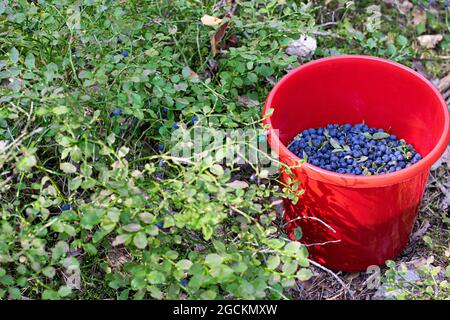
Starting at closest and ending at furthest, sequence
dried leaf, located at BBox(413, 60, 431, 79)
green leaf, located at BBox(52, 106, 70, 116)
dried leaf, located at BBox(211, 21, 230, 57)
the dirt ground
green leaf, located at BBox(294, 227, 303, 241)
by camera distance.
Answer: green leaf, located at BBox(52, 106, 70, 116) → green leaf, located at BBox(294, 227, 303, 241) → the dirt ground → dried leaf, located at BBox(211, 21, 230, 57) → dried leaf, located at BBox(413, 60, 431, 79)

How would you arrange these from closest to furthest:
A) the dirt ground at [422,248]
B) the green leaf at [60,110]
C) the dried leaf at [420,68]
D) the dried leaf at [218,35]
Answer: the green leaf at [60,110]
the dirt ground at [422,248]
the dried leaf at [218,35]
the dried leaf at [420,68]

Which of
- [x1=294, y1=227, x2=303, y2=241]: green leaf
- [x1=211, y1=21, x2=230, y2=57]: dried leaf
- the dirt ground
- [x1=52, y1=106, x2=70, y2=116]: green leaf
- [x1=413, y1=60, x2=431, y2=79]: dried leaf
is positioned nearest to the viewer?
[x1=52, y1=106, x2=70, y2=116]: green leaf

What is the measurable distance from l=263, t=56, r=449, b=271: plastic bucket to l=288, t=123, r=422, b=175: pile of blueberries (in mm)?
41

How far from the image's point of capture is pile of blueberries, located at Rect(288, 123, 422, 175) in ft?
6.86

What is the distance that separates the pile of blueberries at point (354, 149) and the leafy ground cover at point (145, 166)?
196mm

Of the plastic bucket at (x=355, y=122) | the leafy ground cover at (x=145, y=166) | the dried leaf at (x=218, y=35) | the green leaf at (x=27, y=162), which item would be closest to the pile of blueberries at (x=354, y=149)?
the plastic bucket at (x=355, y=122)

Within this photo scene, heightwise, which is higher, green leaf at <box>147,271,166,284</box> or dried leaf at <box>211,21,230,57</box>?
dried leaf at <box>211,21,230,57</box>

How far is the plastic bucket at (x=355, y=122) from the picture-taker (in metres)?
1.85

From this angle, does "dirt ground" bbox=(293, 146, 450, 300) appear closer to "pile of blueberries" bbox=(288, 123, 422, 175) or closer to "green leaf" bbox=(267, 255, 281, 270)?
"pile of blueberries" bbox=(288, 123, 422, 175)

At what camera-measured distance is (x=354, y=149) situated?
2.15 metres

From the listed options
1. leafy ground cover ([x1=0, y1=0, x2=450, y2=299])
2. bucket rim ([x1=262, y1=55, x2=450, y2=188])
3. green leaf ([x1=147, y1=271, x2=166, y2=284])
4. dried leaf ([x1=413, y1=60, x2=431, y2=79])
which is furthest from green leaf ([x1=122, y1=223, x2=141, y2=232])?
dried leaf ([x1=413, y1=60, x2=431, y2=79])

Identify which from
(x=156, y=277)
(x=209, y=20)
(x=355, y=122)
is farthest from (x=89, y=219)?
(x=355, y=122)

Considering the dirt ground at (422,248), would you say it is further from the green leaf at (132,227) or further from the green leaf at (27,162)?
the green leaf at (27,162)
